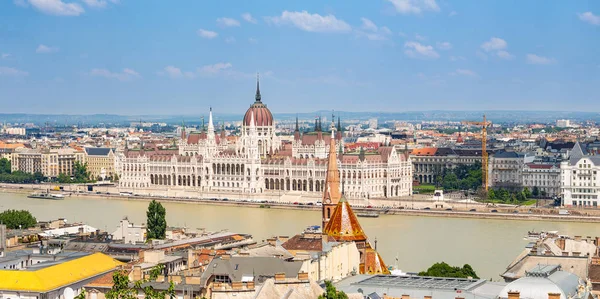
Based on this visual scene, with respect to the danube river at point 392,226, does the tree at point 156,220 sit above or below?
above

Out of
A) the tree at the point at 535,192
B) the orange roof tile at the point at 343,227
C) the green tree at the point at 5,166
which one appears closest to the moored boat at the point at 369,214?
the tree at the point at 535,192

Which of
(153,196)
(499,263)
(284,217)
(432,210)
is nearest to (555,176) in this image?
(432,210)

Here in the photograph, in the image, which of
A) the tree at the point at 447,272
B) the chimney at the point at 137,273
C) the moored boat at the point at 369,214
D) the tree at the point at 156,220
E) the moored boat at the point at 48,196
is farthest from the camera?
the moored boat at the point at 48,196

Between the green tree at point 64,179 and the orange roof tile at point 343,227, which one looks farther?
the green tree at point 64,179

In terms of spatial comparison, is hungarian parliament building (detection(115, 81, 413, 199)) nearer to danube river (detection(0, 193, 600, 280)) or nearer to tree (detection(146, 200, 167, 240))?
danube river (detection(0, 193, 600, 280))

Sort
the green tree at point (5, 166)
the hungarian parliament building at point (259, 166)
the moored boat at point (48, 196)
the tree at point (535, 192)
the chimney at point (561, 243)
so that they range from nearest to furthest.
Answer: the chimney at point (561, 243)
the tree at point (535, 192)
the hungarian parliament building at point (259, 166)
the moored boat at point (48, 196)
the green tree at point (5, 166)

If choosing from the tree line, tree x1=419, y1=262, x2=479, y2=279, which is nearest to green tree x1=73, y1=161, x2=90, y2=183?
the tree line

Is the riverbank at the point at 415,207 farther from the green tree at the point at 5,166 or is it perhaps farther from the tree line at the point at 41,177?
the green tree at the point at 5,166
